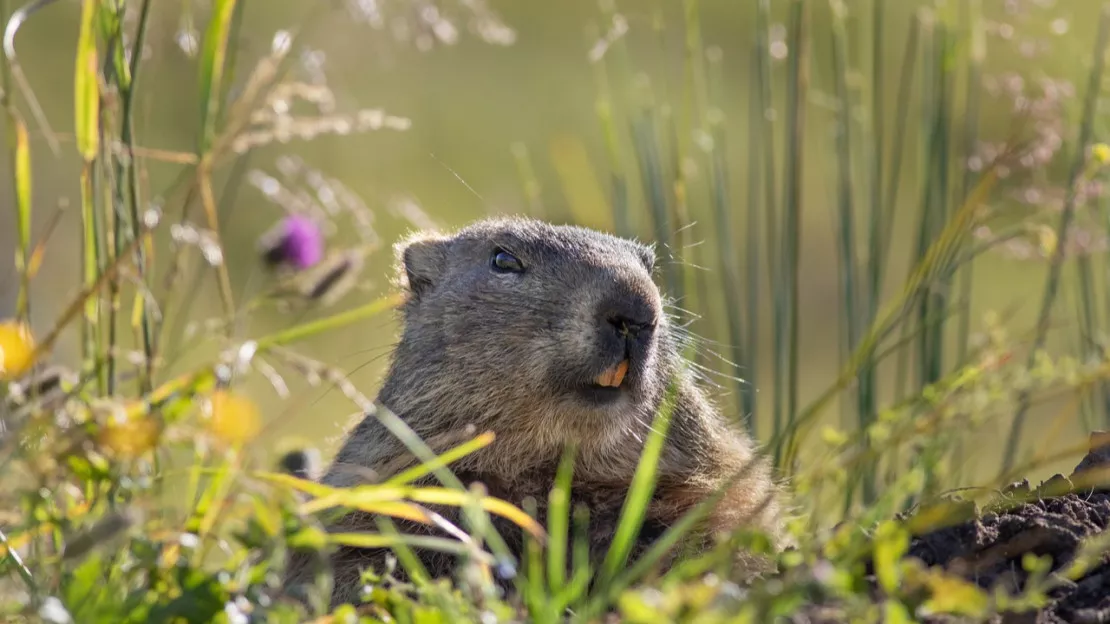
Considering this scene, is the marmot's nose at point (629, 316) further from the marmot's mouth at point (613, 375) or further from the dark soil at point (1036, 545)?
the dark soil at point (1036, 545)

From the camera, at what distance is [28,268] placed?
284 centimetres

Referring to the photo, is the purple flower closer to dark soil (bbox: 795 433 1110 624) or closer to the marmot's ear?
the marmot's ear

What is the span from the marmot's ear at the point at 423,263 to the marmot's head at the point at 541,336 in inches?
4.4

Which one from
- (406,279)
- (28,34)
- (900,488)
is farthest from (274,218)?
(900,488)

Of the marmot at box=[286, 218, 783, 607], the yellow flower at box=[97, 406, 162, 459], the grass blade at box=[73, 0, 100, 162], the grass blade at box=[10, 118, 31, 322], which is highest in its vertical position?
the grass blade at box=[73, 0, 100, 162]

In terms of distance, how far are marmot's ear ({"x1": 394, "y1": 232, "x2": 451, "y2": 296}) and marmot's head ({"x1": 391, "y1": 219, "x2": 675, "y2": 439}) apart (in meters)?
0.11

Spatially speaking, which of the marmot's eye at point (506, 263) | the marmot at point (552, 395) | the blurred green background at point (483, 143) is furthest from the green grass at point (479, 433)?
the blurred green background at point (483, 143)

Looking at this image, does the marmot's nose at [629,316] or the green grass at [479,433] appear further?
the marmot's nose at [629,316]

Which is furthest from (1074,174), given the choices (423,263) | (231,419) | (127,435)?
(127,435)

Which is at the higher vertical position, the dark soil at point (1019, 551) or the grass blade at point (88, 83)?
the grass blade at point (88, 83)

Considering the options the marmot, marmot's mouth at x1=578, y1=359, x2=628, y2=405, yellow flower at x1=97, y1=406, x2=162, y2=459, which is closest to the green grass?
yellow flower at x1=97, y1=406, x2=162, y2=459

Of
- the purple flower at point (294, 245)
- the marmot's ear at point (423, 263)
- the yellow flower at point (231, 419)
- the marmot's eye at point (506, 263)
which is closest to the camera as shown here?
the yellow flower at point (231, 419)

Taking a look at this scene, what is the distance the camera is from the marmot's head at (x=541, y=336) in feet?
10.7

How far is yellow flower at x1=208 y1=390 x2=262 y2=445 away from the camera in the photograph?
2.34 metres
